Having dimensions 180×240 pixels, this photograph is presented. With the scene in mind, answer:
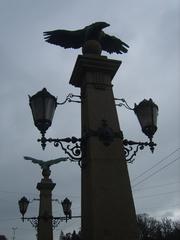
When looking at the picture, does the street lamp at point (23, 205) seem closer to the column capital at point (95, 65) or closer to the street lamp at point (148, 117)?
the column capital at point (95, 65)

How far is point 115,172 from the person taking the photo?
18.0 ft

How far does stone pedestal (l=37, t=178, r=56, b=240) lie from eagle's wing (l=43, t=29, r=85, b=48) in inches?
307

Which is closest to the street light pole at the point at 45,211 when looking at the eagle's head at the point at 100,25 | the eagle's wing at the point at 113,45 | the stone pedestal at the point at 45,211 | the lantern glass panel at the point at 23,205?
the stone pedestal at the point at 45,211

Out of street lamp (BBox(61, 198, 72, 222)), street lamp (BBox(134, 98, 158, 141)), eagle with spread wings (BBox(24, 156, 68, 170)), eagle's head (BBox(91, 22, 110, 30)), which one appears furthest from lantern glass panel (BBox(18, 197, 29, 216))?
street lamp (BBox(134, 98, 158, 141))

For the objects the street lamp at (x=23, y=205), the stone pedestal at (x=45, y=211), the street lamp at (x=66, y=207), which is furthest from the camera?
the stone pedestal at (x=45, y=211)

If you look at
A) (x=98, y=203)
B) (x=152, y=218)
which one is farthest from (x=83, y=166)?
(x=152, y=218)

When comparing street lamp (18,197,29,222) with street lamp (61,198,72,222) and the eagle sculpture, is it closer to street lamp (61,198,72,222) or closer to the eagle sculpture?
street lamp (61,198,72,222)

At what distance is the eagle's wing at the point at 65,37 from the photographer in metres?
6.83

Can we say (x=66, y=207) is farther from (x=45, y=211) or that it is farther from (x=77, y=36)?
(x=77, y=36)

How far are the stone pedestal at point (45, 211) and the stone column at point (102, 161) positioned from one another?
7823 millimetres

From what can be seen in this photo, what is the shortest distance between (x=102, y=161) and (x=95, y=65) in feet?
5.23

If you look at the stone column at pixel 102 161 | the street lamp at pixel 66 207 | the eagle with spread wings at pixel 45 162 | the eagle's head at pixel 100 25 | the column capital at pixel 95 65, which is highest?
the eagle with spread wings at pixel 45 162

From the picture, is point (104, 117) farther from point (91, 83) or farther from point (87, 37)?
point (87, 37)

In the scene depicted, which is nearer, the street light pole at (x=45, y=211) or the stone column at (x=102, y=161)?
the stone column at (x=102, y=161)
